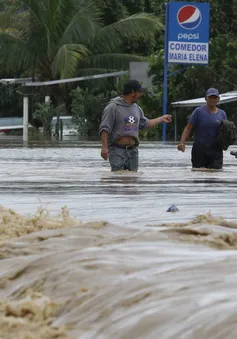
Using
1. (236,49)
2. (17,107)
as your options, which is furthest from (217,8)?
(17,107)

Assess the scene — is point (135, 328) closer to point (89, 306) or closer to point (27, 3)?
point (89, 306)

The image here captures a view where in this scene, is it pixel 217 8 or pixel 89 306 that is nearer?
pixel 89 306

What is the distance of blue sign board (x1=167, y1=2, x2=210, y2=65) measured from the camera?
133ft

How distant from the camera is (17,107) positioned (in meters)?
60.5

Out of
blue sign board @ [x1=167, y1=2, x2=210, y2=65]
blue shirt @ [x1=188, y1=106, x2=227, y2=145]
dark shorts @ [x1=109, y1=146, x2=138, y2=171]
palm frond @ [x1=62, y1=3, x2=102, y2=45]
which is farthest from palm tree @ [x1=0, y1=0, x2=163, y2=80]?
dark shorts @ [x1=109, y1=146, x2=138, y2=171]

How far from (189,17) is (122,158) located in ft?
95.1

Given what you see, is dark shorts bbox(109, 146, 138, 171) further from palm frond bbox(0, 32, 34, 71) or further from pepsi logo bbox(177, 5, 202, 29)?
palm frond bbox(0, 32, 34, 71)

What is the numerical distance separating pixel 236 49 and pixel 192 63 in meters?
2.13

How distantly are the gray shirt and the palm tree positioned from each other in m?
32.3

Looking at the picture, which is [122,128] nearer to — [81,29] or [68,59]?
[68,59]

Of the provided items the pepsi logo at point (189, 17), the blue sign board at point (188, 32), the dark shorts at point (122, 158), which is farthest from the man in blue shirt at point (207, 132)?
the pepsi logo at point (189, 17)

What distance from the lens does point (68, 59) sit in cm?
4391

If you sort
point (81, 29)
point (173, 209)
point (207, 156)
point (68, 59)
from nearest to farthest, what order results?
point (173, 209) → point (207, 156) → point (68, 59) → point (81, 29)

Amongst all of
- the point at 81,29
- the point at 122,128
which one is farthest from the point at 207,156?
the point at 81,29
